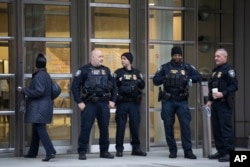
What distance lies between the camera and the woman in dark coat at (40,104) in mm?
10734

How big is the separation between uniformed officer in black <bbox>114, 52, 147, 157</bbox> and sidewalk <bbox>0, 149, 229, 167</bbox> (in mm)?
531

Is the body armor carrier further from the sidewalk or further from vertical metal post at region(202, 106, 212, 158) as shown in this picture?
the sidewalk

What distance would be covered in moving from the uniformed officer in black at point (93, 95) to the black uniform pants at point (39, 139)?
0.57 metres

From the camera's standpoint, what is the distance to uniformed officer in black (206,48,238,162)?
10859mm

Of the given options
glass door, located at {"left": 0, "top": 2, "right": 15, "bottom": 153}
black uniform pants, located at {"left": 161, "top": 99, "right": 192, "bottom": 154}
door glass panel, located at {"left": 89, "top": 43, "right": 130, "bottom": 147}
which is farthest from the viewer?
door glass panel, located at {"left": 89, "top": 43, "right": 130, "bottom": 147}

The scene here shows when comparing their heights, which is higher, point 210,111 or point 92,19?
point 92,19

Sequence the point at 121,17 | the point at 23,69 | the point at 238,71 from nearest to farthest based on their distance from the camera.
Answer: the point at 23,69, the point at 121,17, the point at 238,71

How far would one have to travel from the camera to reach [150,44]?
42.3ft

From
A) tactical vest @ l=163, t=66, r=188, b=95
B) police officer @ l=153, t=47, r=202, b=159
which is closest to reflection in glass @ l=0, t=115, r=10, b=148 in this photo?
police officer @ l=153, t=47, r=202, b=159

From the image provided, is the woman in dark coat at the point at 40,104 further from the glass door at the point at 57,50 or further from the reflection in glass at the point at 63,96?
the reflection in glass at the point at 63,96

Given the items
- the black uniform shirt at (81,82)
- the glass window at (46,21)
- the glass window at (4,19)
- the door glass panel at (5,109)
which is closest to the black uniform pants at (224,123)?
the black uniform shirt at (81,82)

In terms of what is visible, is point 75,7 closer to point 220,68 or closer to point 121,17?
point 121,17

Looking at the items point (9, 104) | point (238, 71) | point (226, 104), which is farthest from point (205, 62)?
point (9, 104)

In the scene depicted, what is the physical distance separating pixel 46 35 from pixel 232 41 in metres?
4.32
